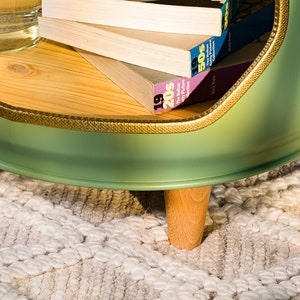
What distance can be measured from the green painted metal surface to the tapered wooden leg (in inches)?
2.3

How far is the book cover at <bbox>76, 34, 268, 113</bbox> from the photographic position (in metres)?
0.69

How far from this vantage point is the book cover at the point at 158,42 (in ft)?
2.32

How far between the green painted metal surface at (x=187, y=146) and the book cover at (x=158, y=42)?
0.08 m

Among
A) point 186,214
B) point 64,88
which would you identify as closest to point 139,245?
point 186,214

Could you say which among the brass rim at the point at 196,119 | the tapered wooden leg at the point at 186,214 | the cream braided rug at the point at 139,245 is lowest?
the cream braided rug at the point at 139,245

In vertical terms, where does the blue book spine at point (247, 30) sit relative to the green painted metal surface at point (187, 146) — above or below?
above

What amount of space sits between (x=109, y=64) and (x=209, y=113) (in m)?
0.14

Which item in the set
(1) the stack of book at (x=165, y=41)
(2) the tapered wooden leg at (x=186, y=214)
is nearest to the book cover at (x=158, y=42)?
(1) the stack of book at (x=165, y=41)

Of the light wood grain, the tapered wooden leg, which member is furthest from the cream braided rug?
the light wood grain

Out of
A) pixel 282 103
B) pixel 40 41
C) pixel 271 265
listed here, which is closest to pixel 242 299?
pixel 271 265

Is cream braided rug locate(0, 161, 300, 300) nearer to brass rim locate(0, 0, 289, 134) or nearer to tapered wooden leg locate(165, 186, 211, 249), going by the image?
tapered wooden leg locate(165, 186, 211, 249)

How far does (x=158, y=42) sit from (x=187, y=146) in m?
0.12

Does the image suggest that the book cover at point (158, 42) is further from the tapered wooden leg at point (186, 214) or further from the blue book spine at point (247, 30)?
the tapered wooden leg at point (186, 214)

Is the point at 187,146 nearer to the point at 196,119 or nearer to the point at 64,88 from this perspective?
the point at 196,119
